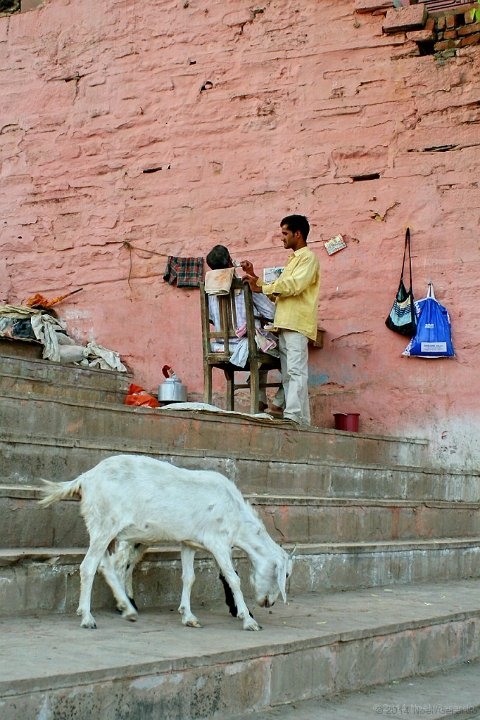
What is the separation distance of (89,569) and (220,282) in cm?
443

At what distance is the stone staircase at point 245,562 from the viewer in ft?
11.4

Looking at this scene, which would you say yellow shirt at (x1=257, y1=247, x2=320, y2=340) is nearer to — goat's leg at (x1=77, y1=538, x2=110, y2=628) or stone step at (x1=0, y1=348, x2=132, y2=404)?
stone step at (x1=0, y1=348, x2=132, y2=404)

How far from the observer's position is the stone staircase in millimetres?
3461

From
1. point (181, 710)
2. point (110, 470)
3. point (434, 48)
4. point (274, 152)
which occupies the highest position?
point (434, 48)

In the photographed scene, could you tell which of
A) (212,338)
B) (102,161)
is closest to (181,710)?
(212,338)

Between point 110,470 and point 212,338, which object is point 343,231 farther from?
point 110,470

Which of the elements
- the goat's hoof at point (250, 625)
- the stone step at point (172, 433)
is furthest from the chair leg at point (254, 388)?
the goat's hoof at point (250, 625)

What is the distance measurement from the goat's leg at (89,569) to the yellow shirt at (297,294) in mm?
4301

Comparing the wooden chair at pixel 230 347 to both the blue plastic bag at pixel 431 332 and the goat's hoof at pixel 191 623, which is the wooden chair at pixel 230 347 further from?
the goat's hoof at pixel 191 623

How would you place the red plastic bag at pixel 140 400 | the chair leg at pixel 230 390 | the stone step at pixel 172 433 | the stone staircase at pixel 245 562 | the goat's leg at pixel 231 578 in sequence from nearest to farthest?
the stone staircase at pixel 245 562
the goat's leg at pixel 231 578
the stone step at pixel 172 433
the chair leg at pixel 230 390
the red plastic bag at pixel 140 400

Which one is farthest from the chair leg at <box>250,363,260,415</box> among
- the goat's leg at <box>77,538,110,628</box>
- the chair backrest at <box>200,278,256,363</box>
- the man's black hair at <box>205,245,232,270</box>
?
the goat's leg at <box>77,538,110,628</box>

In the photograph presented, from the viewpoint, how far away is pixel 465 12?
9.44 metres

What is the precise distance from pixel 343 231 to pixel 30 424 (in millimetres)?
4548

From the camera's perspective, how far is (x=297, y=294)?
26.6 ft
